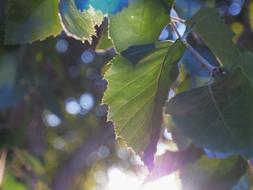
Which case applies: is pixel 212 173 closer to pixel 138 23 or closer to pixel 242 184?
pixel 242 184

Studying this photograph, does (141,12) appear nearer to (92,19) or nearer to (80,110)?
(92,19)

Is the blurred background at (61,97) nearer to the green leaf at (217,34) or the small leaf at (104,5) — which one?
the green leaf at (217,34)

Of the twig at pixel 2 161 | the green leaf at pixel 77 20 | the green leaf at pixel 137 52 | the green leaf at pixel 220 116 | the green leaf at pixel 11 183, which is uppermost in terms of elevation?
the green leaf at pixel 77 20

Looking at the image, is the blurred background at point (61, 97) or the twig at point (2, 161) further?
the twig at point (2, 161)

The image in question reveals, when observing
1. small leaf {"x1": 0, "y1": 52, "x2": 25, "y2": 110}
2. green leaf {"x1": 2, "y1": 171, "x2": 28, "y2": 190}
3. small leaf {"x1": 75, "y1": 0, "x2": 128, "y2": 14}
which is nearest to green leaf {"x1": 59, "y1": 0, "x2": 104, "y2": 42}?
small leaf {"x1": 75, "y1": 0, "x2": 128, "y2": 14}

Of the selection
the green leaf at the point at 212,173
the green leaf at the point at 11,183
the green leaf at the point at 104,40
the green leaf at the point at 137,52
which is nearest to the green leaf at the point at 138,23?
the green leaf at the point at 137,52

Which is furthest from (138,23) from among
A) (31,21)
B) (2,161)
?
(2,161)

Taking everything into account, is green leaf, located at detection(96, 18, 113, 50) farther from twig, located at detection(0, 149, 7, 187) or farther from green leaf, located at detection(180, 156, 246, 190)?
twig, located at detection(0, 149, 7, 187)
